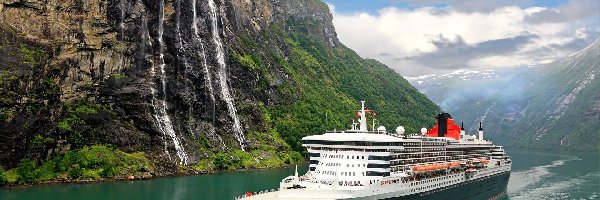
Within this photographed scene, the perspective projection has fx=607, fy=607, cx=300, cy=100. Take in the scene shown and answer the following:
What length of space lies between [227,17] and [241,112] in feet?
106

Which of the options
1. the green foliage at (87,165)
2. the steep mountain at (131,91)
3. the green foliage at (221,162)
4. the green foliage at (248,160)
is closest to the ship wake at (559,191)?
the green foliage at (248,160)

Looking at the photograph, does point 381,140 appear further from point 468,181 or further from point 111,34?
point 111,34

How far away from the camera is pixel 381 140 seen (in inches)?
2331

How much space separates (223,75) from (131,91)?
90.0ft

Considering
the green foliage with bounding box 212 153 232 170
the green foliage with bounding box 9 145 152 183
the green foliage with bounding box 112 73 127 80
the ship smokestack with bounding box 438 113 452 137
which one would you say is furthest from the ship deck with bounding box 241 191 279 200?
the green foliage with bounding box 112 73 127 80

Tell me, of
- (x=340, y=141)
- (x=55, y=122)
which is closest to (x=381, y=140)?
(x=340, y=141)

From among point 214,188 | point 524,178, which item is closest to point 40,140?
point 214,188

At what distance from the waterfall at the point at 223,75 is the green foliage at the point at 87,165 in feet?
94.3

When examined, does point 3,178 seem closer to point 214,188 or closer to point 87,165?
point 87,165

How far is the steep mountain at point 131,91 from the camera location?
10281 centimetres

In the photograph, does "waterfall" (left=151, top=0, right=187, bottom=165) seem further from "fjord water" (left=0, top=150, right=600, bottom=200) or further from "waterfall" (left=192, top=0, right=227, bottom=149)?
"waterfall" (left=192, top=0, right=227, bottom=149)

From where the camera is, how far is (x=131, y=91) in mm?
117062

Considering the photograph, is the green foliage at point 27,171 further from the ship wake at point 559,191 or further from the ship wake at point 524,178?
the ship wake at point 524,178

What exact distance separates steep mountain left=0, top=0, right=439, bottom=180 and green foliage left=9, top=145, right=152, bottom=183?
0.29 meters
